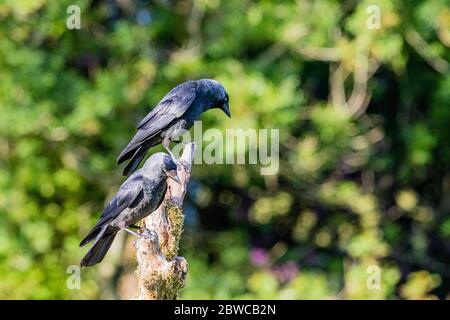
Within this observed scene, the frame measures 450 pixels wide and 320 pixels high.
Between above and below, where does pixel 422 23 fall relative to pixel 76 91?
above

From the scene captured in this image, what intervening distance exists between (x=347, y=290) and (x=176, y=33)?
283 centimetres

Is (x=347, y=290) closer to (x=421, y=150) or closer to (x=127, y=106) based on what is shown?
(x=421, y=150)

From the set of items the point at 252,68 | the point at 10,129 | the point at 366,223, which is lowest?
the point at 366,223

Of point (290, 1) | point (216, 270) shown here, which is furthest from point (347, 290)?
point (290, 1)

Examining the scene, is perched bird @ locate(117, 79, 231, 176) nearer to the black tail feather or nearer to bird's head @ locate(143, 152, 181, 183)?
bird's head @ locate(143, 152, 181, 183)

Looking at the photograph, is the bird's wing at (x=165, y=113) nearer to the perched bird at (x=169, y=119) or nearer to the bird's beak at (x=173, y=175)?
the perched bird at (x=169, y=119)

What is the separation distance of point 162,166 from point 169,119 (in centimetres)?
54

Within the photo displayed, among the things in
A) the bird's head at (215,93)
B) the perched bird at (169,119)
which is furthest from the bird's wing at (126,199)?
the bird's head at (215,93)

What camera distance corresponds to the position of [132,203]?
3.83 metres

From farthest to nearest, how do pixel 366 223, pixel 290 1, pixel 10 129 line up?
1. pixel 366 223
2. pixel 290 1
3. pixel 10 129

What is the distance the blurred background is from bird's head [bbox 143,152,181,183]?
2.80 meters

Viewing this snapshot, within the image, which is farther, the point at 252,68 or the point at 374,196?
the point at 374,196

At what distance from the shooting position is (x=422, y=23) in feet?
24.5

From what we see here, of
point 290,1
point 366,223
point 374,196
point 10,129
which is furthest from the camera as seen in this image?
point 374,196
